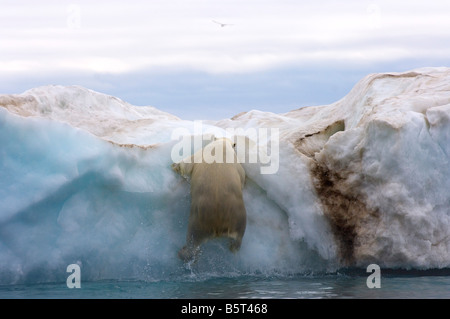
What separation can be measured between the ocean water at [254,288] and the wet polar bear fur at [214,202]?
48cm

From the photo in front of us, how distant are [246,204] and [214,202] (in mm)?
826

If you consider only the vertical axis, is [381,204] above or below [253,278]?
above

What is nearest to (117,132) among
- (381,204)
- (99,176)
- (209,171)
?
(99,176)

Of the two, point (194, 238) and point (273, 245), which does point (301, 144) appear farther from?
point (194, 238)

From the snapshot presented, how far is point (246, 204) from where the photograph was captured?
938cm

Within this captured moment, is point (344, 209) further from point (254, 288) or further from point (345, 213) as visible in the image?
point (254, 288)

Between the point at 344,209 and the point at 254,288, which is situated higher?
the point at 344,209

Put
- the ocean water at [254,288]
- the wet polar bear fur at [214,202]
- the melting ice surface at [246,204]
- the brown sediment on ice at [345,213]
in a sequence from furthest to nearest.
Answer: the brown sediment on ice at [345,213] → the melting ice surface at [246,204] → the wet polar bear fur at [214,202] → the ocean water at [254,288]

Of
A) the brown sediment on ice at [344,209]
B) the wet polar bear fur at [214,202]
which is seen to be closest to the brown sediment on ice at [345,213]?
the brown sediment on ice at [344,209]

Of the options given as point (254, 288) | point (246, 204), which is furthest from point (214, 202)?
point (254, 288)

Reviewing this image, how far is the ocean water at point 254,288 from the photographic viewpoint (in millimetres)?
7805

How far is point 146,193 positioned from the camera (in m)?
9.23

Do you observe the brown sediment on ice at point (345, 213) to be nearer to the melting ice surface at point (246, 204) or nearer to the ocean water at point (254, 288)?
the melting ice surface at point (246, 204)

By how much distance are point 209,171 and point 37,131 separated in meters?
2.24
